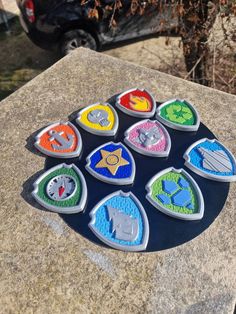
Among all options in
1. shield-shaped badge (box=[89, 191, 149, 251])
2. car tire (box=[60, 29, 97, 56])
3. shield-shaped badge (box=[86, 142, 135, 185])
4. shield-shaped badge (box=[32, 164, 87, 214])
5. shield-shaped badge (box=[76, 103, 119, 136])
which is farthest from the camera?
car tire (box=[60, 29, 97, 56])

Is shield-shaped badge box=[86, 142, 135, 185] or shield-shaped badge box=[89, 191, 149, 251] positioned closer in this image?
shield-shaped badge box=[89, 191, 149, 251]

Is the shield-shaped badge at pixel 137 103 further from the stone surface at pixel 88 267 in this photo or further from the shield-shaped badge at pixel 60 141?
the stone surface at pixel 88 267

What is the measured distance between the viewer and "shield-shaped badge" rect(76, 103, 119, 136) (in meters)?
2.37

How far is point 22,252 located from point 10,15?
5579 millimetres

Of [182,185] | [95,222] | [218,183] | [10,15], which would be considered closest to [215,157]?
[218,183]

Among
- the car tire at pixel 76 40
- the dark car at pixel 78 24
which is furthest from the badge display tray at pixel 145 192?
the car tire at pixel 76 40

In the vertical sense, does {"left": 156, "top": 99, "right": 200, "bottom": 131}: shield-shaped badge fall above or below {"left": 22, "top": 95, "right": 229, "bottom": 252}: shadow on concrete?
above

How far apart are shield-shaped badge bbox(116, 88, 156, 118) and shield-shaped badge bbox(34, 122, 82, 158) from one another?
1.30ft

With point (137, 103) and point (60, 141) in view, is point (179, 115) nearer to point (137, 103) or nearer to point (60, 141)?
point (137, 103)

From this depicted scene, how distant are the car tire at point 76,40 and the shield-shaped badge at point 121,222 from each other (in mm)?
3372

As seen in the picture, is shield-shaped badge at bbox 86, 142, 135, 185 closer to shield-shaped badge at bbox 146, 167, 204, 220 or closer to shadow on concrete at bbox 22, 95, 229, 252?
shadow on concrete at bbox 22, 95, 229, 252

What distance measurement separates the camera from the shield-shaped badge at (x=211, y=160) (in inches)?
84.1

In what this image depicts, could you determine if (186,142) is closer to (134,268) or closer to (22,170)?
(134,268)

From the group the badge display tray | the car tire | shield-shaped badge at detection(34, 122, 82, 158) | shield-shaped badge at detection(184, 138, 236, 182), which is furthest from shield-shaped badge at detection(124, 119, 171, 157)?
the car tire
